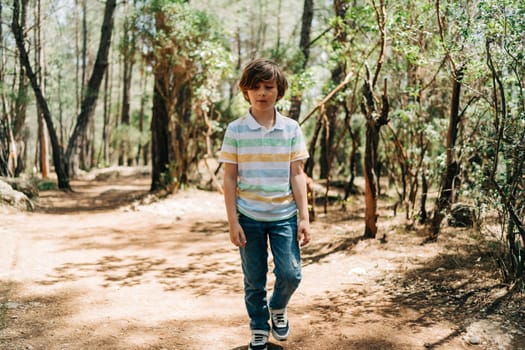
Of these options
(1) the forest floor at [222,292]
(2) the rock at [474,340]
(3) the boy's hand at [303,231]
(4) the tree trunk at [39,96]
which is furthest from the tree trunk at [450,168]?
(4) the tree trunk at [39,96]

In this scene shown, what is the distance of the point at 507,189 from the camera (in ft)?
12.9

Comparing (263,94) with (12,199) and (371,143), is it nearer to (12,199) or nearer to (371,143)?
(371,143)

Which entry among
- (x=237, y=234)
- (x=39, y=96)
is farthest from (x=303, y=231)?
(x=39, y=96)

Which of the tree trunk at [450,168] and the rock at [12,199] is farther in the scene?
the rock at [12,199]

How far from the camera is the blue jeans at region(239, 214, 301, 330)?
265 centimetres

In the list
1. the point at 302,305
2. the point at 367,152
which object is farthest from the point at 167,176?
the point at 302,305

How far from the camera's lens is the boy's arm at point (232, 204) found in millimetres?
2596

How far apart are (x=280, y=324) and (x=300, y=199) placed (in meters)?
0.79

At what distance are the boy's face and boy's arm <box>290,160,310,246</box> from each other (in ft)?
1.24

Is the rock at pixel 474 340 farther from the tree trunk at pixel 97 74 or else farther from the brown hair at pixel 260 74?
the tree trunk at pixel 97 74

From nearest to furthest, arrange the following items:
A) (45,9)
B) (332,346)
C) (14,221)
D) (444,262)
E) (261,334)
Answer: (261,334) < (332,346) < (444,262) < (14,221) < (45,9)

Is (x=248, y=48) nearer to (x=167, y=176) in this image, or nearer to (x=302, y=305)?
(x=167, y=176)

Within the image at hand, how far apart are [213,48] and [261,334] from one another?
21.9 ft

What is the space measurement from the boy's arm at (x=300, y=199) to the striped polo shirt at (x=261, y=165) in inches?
1.9
